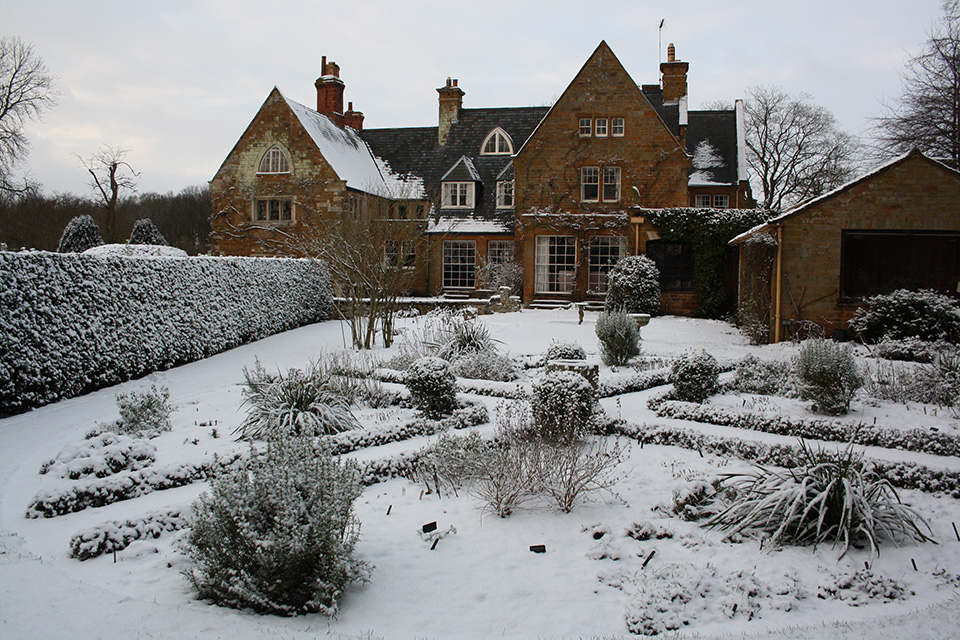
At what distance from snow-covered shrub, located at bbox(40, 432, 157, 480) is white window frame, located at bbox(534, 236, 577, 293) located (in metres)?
18.9

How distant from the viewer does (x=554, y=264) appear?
24.3 m

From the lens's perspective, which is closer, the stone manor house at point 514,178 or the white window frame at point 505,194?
the stone manor house at point 514,178

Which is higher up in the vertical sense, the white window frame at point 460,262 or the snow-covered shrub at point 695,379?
the white window frame at point 460,262

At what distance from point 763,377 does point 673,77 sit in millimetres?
21924

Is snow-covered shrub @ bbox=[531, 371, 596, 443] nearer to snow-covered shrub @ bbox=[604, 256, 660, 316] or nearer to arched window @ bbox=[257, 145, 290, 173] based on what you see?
snow-covered shrub @ bbox=[604, 256, 660, 316]

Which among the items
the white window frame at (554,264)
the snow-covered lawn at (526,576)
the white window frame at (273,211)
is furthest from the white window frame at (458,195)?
the snow-covered lawn at (526,576)

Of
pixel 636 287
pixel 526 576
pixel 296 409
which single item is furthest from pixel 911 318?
pixel 296 409

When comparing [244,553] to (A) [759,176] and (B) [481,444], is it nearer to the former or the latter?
(B) [481,444]

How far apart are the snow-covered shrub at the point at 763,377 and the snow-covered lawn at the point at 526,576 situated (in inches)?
102

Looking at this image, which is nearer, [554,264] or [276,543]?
[276,543]

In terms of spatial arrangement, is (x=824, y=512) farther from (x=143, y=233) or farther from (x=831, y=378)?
(x=143, y=233)

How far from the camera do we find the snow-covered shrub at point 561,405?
6820 mm

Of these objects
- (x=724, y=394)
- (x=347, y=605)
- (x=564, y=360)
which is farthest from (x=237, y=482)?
(x=724, y=394)

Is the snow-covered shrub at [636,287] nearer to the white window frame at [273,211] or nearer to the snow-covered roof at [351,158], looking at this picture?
the snow-covered roof at [351,158]
